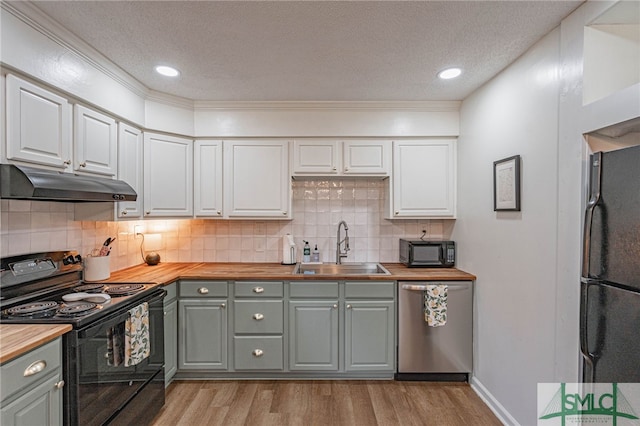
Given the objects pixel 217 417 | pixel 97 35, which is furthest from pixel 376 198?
pixel 97 35

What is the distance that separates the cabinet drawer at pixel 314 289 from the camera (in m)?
2.67

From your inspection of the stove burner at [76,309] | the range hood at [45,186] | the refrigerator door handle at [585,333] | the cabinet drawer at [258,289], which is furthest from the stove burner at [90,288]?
the refrigerator door handle at [585,333]

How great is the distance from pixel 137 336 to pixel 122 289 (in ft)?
1.13

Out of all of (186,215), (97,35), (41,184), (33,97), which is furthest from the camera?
(186,215)

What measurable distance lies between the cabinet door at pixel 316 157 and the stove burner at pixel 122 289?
62.9 inches

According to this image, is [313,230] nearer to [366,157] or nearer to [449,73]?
[366,157]

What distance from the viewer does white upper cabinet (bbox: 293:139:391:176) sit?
9.76ft

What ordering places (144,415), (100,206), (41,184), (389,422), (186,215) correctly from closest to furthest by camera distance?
(41,184)
(144,415)
(389,422)
(100,206)
(186,215)

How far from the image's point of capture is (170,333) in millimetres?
2547

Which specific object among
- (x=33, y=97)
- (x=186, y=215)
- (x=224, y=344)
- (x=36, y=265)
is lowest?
(x=224, y=344)

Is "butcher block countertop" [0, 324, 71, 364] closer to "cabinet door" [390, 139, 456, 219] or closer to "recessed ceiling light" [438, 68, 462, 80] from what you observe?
"cabinet door" [390, 139, 456, 219]

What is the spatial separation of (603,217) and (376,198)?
2020mm

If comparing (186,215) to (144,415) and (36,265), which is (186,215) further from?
(144,415)

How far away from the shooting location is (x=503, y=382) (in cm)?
220
